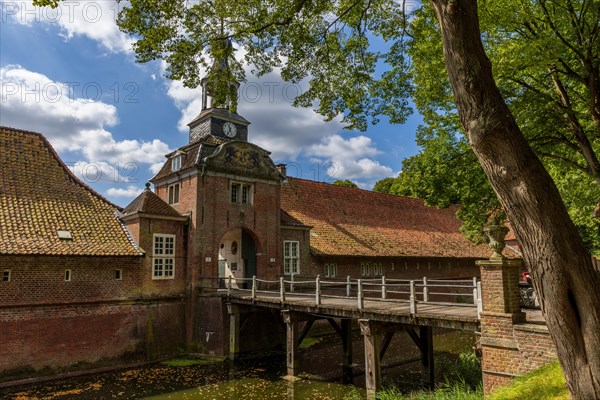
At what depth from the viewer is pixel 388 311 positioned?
10.6 meters

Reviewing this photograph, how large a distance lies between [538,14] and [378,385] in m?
9.49

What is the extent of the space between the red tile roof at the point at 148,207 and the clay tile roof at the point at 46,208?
794mm

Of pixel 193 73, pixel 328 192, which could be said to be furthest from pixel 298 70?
pixel 328 192

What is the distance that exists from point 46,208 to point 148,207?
336 cm

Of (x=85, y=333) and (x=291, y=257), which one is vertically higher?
(x=291, y=257)

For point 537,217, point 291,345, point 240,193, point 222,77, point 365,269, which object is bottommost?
point 291,345

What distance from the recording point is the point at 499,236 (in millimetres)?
7875

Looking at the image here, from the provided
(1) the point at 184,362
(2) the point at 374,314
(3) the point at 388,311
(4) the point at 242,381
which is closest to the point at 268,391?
(4) the point at 242,381

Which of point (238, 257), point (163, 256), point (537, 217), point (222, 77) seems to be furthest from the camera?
point (238, 257)

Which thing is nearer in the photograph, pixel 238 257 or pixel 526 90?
pixel 526 90

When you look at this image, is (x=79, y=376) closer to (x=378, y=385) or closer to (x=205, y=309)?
(x=205, y=309)

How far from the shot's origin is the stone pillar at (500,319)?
769 cm

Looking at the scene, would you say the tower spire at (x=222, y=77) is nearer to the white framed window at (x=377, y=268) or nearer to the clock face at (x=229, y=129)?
the clock face at (x=229, y=129)

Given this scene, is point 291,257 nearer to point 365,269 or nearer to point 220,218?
point 220,218
